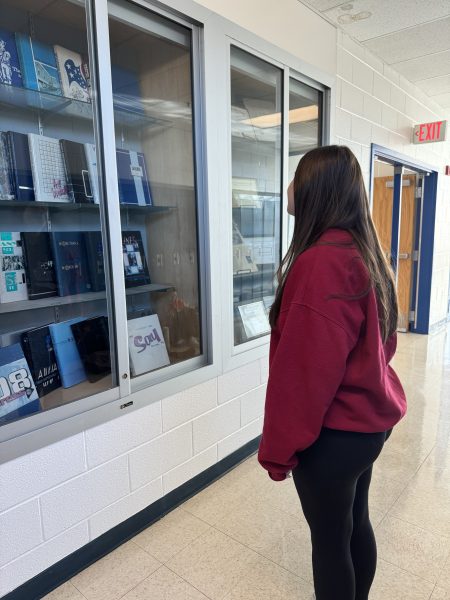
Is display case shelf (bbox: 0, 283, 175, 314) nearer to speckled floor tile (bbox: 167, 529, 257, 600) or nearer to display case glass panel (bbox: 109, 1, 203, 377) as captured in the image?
display case glass panel (bbox: 109, 1, 203, 377)

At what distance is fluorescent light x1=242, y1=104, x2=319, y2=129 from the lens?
94.4 inches

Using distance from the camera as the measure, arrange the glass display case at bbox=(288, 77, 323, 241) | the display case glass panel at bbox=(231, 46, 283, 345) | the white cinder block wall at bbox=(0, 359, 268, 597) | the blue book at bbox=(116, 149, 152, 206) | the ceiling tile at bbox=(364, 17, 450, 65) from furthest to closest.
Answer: the ceiling tile at bbox=(364, 17, 450, 65) < the glass display case at bbox=(288, 77, 323, 241) < the display case glass panel at bbox=(231, 46, 283, 345) < the blue book at bbox=(116, 149, 152, 206) < the white cinder block wall at bbox=(0, 359, 268, 597)

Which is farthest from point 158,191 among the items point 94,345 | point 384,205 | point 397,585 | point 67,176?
point 384,205

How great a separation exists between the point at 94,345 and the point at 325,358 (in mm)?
1165

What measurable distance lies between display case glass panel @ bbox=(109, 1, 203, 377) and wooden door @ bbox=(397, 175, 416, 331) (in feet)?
13.1

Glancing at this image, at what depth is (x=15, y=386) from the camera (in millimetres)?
1514

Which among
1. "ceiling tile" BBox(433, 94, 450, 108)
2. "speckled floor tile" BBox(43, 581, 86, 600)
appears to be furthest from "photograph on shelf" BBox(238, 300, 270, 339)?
"ceiling tile" BBox(433, 94, 450, 108)

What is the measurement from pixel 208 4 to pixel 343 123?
4.73 ft

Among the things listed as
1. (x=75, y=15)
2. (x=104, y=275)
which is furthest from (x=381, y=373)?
(x=75, y=15)

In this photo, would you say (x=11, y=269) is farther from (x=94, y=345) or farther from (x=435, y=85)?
(x=435, y=85)

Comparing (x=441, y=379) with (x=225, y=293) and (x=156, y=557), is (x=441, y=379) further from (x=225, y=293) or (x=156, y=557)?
(x=156, y=557)

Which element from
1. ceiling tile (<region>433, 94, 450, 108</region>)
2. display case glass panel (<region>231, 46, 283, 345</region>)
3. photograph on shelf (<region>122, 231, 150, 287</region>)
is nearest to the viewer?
photograph on shelf (<region>122, 231, 150, 287</region>)

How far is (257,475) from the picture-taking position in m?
2.28

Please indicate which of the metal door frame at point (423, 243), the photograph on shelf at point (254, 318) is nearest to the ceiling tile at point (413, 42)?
the metal door frame at point (423, 243)
